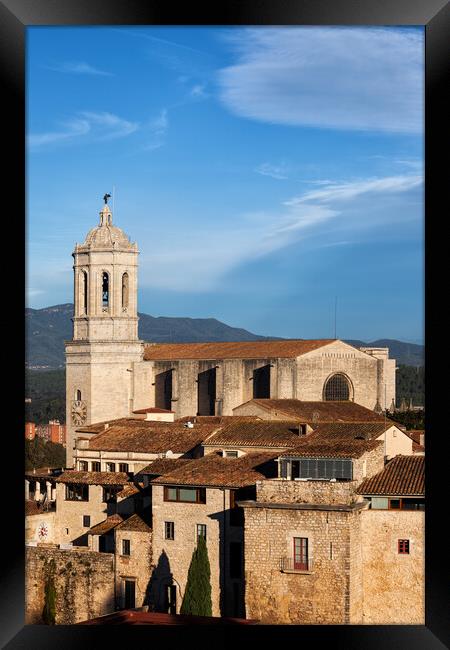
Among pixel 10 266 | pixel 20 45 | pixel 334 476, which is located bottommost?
pixel 334 476

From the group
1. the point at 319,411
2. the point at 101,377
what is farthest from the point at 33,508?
the point at 101,377

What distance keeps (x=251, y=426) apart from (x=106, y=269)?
66.5ft

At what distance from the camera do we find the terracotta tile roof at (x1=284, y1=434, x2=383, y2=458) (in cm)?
1588

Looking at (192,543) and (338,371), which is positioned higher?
(338,371)

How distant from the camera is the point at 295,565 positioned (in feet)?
45.3

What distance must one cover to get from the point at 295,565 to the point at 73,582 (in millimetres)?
4405

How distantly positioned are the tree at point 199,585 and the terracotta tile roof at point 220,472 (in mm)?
1115

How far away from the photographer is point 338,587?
44.5ft

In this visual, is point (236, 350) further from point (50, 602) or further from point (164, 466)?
point (50, 602)

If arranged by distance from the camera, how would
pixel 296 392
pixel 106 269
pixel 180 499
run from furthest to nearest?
pixel 106 269 → pixel 296 392 → pixel 180 499

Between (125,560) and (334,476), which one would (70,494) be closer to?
(125,560)

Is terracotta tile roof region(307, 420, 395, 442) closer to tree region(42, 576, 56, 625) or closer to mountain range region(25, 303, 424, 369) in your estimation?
tree region(42, 576, 56, 625)

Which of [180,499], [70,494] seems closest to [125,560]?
[180,499]

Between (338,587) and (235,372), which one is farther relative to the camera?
(235,372)
